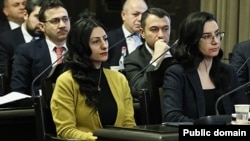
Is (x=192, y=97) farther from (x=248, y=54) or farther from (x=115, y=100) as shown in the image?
(x=248, y=54)

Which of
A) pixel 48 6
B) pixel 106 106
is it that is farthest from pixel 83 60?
pixel 48 6

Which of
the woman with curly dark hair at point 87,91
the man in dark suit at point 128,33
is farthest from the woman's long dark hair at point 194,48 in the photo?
the man in dark suit at point 128,33

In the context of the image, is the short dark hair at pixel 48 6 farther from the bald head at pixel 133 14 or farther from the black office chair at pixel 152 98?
the black office chair at pixel 152 98

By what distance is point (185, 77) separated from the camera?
3.97 meters

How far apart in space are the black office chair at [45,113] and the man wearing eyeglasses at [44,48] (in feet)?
3.74

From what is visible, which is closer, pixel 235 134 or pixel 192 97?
pixel 235 134

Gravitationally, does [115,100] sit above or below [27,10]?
below

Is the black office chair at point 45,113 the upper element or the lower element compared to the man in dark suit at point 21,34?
lower

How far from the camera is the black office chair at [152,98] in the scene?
3914 mm

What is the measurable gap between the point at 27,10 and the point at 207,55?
8.51ft

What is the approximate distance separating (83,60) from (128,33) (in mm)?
2481

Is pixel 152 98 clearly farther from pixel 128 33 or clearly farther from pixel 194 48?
pixel 128 33

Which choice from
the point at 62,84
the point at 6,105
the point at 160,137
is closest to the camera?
the point at 160,137

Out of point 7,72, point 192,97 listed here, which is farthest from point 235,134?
point 7,72
